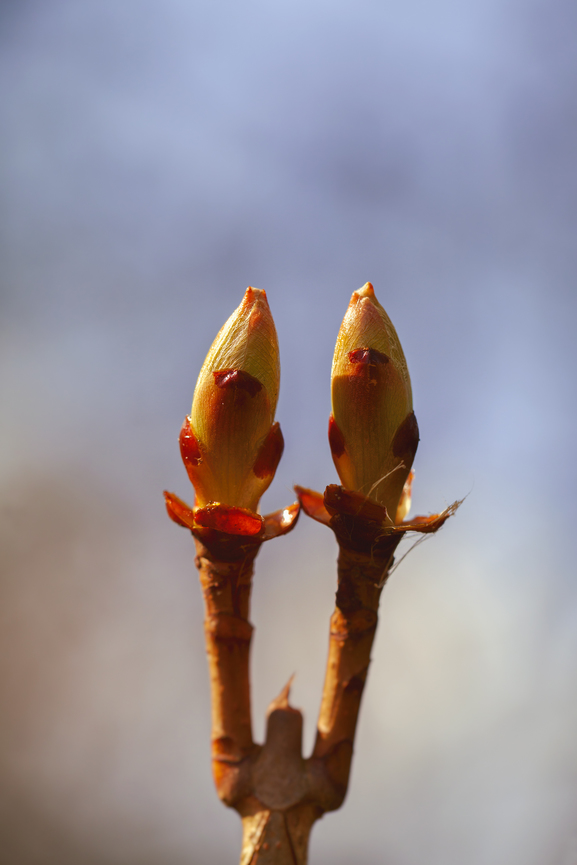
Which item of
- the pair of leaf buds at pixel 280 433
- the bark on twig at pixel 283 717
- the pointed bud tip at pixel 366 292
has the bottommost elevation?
the bark on twig at pixel 283 717

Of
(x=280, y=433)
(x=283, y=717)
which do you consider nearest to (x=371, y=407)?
(x=280, y=433)

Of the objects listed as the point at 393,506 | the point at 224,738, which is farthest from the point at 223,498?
the point at 224,738

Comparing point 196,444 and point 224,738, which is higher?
point 196,444

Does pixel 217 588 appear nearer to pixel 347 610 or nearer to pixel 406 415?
pixel 347 610

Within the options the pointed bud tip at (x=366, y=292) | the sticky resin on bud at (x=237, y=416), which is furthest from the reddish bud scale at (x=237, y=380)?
the pointed bud tip at (x=366, y=292)

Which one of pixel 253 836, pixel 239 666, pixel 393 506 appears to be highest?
pixel 393 506

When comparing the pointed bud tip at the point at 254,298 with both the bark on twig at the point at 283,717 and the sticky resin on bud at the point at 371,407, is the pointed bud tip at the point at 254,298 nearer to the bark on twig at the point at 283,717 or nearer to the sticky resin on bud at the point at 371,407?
the sticky resin on bud at the point at 371,407

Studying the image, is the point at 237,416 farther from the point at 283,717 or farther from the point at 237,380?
the point at 283,717

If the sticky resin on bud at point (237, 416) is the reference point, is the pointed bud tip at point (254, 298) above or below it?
above
